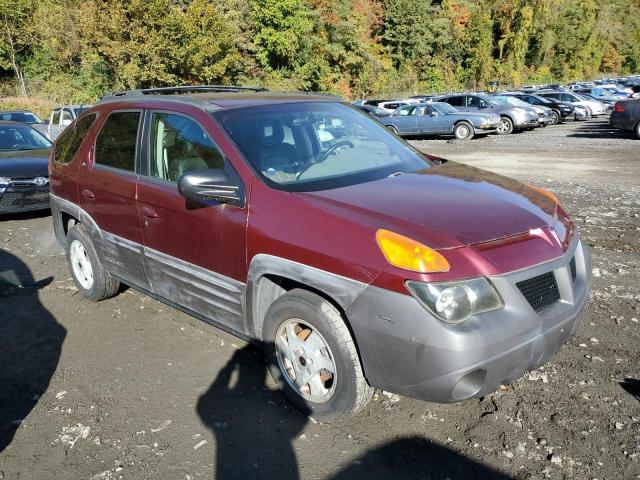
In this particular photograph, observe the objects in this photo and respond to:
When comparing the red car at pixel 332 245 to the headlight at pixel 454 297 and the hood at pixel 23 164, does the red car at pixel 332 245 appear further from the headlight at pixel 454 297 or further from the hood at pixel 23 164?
the hood at pixel 23 164

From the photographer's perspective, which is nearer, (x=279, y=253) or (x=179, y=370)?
(x=279, y=253)

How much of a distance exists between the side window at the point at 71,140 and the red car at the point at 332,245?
41 centimetres

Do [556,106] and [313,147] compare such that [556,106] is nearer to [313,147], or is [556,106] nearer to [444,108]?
[444,108]

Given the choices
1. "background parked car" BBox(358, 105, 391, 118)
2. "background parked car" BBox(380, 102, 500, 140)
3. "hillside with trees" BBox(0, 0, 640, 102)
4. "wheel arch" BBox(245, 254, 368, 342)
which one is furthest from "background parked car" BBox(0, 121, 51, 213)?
"hillside with trees" BBox(0, 0, 640, 102)

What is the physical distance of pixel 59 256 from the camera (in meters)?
6.77

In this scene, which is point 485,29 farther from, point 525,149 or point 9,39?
point 525,149

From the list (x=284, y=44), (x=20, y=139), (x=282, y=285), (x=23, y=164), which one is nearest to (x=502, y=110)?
(x=20, y=139)

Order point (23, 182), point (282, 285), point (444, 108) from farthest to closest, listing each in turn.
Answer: point (444, 108) → point (23, 182) → point (282, 285)

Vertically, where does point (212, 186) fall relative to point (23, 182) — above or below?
above

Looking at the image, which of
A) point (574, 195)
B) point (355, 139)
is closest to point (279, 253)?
point (355, 139)

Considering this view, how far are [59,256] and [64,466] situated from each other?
4412mm

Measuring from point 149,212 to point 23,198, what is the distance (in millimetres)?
5763

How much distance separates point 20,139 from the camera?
10.2 metres

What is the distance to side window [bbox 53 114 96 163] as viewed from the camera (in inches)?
195
